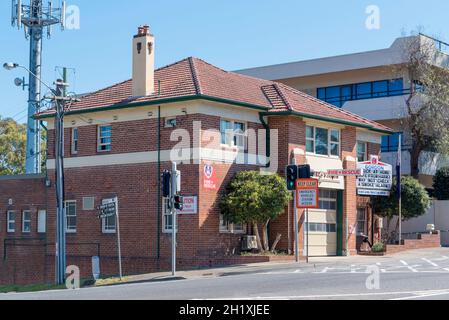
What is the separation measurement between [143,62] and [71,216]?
295 inches

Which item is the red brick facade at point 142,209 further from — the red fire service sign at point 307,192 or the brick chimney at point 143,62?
the red fire service sign at point 307,192

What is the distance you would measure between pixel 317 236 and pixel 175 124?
8.12m

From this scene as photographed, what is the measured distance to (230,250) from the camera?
31797mm

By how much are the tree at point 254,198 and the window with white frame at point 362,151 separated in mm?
8075

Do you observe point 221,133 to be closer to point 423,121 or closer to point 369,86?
point 423,121

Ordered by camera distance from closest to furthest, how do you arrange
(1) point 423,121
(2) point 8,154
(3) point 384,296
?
(3) point 384,296 < (1) point 423,121 < (2) point 8,154

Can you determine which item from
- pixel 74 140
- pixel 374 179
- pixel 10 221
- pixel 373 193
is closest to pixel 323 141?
pixel 374 179

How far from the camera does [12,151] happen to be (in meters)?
61.6

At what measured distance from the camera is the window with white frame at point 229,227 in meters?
31.8

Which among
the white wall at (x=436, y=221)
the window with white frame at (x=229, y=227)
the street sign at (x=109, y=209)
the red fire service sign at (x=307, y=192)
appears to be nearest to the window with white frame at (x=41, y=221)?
the window with white frame at (x=229, y=227)

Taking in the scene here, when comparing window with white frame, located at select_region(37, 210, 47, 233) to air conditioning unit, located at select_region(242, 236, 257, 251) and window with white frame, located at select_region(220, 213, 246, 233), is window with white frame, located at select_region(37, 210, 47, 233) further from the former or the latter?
air conditioning unit, located at select_region(242, 236, 257, 251)

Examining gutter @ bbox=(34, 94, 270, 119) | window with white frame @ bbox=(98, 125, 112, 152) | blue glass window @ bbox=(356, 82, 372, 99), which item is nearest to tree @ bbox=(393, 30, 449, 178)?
blue glass window @ bbox=(356, 82, 372, 99)

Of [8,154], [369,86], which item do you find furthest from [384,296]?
[8,154]
